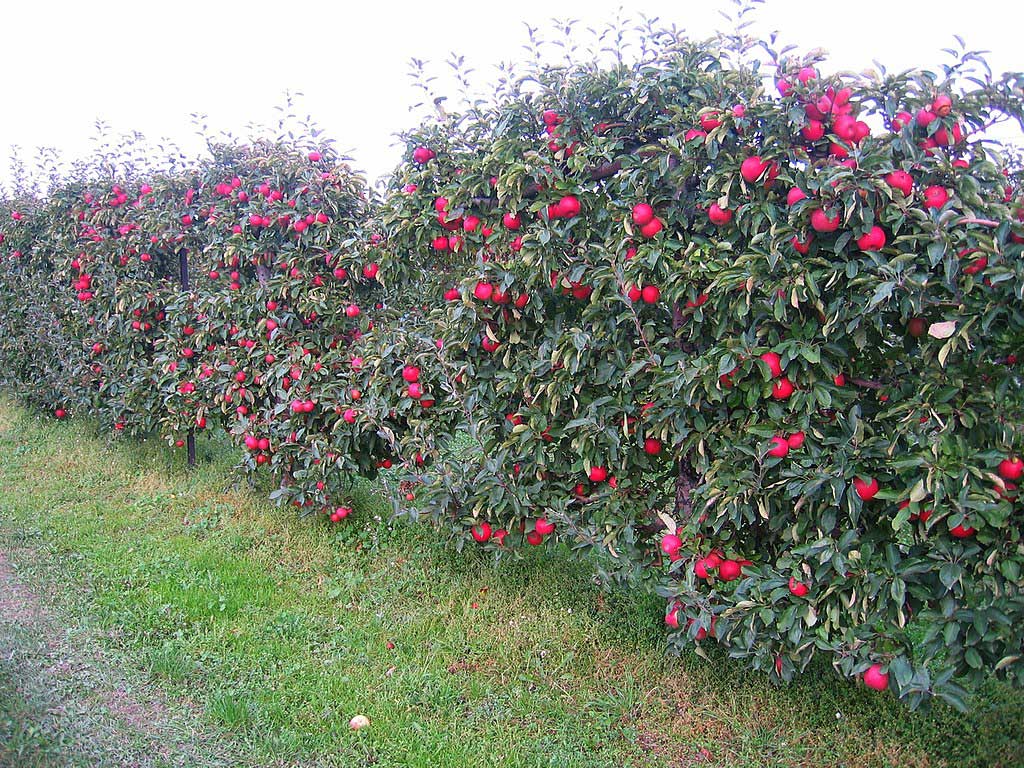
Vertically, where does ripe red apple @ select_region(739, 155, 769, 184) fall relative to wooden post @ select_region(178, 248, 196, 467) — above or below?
above

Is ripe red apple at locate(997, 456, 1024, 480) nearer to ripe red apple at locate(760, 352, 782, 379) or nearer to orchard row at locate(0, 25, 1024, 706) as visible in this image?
orchard row at locate(0, 25, 1024, 706)

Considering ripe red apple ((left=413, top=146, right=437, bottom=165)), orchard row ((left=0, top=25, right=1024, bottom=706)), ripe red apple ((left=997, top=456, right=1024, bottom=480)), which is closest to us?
ripe red apple ((left=997, top=456, right=1024, bottom=480))

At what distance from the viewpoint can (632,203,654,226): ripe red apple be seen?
2.72 meters

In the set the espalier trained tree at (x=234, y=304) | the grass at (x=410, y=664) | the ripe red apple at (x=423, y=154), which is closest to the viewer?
the grass at (x=410, y=664)

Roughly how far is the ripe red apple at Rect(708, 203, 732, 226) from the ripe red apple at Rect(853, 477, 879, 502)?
3.07 feet

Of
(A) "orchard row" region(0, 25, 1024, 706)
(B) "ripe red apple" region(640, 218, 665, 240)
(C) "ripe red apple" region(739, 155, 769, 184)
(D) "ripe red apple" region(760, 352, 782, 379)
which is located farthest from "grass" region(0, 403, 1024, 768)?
(C) "ripe red apple" region(739, 155, 769, 184)

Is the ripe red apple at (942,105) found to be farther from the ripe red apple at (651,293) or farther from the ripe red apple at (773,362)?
the ripe red apple at (651,293)

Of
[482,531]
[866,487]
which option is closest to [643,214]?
[866,487]

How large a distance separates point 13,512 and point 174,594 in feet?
6.21

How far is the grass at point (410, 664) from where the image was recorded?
2.69 metres

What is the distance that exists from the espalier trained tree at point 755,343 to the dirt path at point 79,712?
1429mm

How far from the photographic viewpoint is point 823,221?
232 centimetres

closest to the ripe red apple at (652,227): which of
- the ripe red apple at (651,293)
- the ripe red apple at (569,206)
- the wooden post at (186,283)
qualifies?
the ripe red apple at (651,293)

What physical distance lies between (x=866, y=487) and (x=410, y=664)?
1.93 meters
